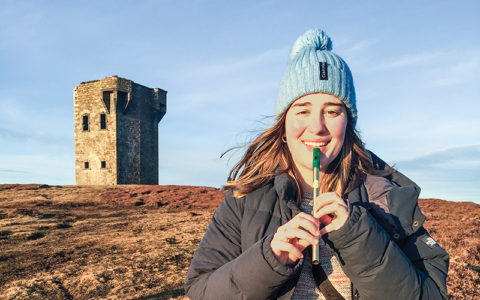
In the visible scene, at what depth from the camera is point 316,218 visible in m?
1.30

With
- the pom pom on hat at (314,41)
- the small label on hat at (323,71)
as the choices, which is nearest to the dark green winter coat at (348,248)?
the small label on hat at (323,71)

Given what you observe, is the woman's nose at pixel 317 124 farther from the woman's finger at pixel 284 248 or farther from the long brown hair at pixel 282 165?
the woman's finger at pixel 284 248

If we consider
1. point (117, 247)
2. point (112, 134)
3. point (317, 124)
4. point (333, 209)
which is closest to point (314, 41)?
point (317, 124)

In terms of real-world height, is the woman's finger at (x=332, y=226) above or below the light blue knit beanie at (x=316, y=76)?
below

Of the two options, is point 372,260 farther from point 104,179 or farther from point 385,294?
point 104,179

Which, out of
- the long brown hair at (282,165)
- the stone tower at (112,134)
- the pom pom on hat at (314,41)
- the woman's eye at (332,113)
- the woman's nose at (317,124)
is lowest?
the long brown hair at (282,165)

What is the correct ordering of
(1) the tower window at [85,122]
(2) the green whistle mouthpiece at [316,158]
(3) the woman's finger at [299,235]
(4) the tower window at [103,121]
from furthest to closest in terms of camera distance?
1. (1) the tower window at [85,122]
2. (4) the tower window at [103,121]
3. (2) the green whistle mouthpiece at [316,158]
4. (3) the woman's finger at [299,235]

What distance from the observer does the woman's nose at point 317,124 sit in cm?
160

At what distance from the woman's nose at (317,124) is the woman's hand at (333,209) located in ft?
1.25

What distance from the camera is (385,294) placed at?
1387 millimetres

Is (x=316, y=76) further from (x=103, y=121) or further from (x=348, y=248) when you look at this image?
(x=103, y=121)

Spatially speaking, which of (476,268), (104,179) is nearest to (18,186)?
(104,179)

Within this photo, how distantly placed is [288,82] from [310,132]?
1.13 feet

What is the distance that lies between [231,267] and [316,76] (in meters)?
0.97
